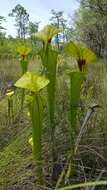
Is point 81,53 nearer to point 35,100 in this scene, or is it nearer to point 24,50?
point 35,100

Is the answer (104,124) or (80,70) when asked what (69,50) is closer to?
(80,70)

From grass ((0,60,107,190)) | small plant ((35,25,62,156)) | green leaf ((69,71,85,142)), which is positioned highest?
small plant ((35,25,62,156))

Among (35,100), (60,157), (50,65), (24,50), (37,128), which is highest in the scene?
(24,50)

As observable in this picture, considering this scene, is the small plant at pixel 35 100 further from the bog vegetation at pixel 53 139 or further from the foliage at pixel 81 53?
the foliage at pixel 81 53

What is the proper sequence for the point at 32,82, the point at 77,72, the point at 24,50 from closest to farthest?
the point at 32,82
the point at 77,72
the point at 24,50

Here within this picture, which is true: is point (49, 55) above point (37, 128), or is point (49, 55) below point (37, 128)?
above

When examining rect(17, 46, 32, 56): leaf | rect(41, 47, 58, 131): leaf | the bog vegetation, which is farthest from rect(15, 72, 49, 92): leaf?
rect(17, 46, 32, 56): leaf

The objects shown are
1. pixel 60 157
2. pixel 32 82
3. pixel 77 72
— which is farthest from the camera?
pixel 60 157

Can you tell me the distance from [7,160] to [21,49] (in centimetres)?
122

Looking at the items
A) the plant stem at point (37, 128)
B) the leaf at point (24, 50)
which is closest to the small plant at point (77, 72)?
the plant stem at point (37, 128)

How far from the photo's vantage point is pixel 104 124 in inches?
70.9

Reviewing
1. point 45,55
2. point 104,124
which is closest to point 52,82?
point 45,55

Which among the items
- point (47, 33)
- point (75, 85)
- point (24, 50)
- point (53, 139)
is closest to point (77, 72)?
point (75, 85)

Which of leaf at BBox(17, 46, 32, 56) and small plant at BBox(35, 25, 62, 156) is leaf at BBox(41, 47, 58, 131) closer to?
small plant at BBox(35, 25, 62, 156)
